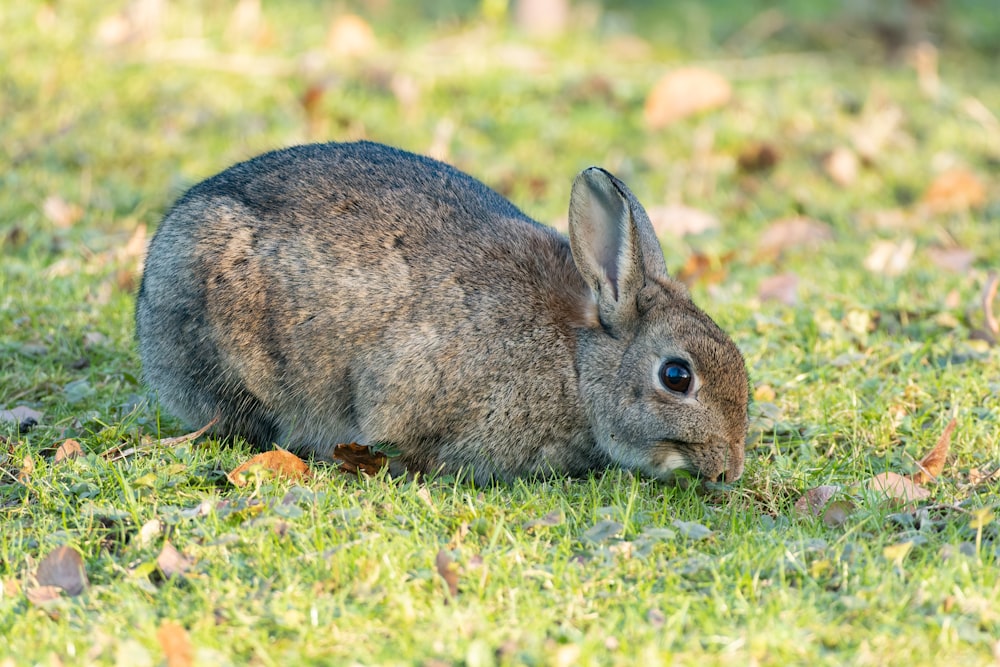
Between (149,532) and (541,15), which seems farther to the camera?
(541,15)

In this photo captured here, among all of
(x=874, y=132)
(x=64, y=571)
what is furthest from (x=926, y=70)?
(x=64, y=571)

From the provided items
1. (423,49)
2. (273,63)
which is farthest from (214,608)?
(423,49)

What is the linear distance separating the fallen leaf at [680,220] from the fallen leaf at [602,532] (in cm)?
410

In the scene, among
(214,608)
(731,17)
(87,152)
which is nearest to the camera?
(214,608)

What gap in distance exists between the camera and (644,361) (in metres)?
4.33

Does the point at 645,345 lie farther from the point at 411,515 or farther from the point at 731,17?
the point at 731,17

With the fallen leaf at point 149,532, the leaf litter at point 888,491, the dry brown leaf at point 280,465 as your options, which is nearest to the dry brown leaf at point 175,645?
the fallen leaf at point 149,532

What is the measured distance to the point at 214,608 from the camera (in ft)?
10.9

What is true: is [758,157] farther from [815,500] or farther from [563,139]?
[815,500]

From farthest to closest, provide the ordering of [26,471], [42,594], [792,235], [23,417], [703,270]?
1. [792,235]
2. [703,270]
3. [23,417]
4. [26,471]
5. [42,594]

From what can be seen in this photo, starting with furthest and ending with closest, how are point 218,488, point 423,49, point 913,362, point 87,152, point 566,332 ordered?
point 423,49 → point 87,152 → point 913,362 → point 566,332 → point 218,488

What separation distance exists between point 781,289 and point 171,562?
12.6 ft

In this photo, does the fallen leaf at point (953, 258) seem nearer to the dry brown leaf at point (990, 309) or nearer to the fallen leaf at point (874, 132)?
the dry brown leaf at point (990, 309)

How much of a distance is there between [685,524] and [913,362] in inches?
78.2
